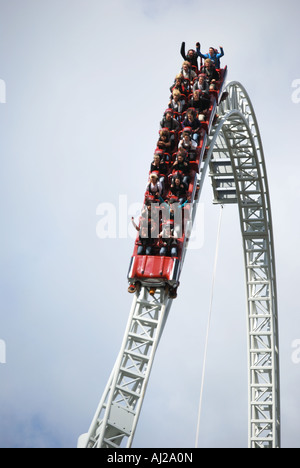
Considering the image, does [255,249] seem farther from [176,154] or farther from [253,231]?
[176,154]

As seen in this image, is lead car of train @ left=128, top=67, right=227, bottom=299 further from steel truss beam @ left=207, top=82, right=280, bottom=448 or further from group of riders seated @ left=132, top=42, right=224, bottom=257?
steel truss beam @ left=207, top=82, right=280, bottom=448

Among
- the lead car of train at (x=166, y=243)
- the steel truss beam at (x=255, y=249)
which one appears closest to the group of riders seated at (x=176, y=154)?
the lead car of train at (x=166, y=243)

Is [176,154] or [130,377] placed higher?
[176,154]

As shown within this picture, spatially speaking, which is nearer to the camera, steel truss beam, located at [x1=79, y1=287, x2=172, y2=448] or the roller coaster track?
steel truss beam, located at [x1=79, y1=287, x2=172, y2=448]

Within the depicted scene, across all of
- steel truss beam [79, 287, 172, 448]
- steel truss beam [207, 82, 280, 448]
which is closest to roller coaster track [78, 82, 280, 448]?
steel truss beam [207, 82, 280, 448]

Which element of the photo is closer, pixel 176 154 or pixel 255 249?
pixel 176 154

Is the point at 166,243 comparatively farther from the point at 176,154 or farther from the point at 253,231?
the point at 253,231

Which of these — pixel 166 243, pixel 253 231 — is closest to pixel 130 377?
pixel 166 243
